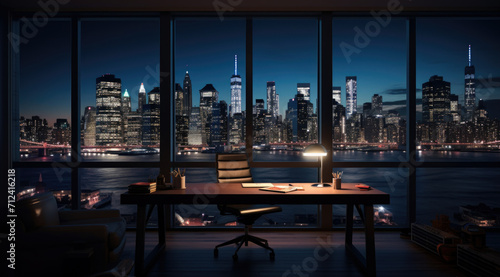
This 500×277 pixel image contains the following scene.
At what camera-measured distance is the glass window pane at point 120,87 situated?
4.02 metres

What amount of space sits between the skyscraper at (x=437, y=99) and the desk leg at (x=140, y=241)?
5.16 meters

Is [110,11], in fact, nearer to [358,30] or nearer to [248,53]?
[248,53]

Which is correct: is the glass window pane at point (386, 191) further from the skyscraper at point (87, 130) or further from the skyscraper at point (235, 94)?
the skyscraper at point (87, 130)

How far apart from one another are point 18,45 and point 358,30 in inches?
189

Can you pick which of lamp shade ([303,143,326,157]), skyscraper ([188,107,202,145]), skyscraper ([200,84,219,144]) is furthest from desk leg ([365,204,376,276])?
skyscraper ([200,84,219,144])

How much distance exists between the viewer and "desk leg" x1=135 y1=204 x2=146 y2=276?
256 centimetres

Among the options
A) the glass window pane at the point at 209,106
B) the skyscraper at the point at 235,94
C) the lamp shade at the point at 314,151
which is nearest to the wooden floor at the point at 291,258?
the lamp shade at the point at 314,151

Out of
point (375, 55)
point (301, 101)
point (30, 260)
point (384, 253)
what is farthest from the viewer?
point (375, 55)

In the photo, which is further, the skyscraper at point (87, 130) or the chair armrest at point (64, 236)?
the skyscraper at point (87, 130)

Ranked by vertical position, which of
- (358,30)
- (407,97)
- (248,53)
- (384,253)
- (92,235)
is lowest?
(384,253)

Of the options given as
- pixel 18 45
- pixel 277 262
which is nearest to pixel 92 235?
pixel 277 262

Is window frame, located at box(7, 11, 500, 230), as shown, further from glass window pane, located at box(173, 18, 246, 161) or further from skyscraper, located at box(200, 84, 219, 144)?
skyscraper, located at box(200, 84, 219, 144)

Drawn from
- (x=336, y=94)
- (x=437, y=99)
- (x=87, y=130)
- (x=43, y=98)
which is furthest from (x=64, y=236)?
(x=43, y=98)

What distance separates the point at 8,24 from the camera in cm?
387
